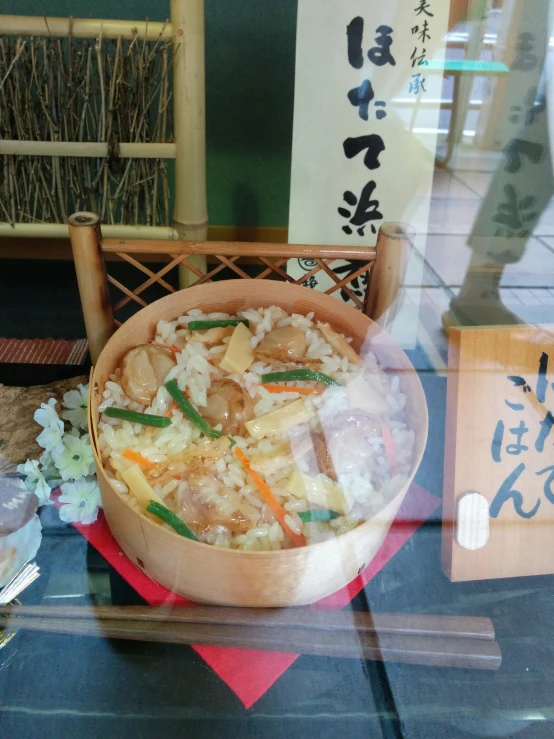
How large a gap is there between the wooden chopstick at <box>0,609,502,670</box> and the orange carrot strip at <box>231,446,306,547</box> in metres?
0.17

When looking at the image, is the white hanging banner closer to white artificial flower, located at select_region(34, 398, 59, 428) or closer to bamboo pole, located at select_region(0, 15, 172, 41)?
bamboo pole, located at select_region(0, 15, 172, 41)

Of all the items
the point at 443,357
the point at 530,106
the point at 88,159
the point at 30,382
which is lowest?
the point at 30,382

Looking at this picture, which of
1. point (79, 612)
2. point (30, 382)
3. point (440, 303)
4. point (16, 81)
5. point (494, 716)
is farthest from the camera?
point (440, 303)

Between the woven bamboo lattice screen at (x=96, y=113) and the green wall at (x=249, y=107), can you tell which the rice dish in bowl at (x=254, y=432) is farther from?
the green wall at (x=249, y=107)

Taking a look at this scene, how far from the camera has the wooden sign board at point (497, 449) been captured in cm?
118

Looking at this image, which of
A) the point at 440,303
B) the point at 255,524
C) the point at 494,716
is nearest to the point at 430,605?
the point at 494,716

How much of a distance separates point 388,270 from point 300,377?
0.38 metres

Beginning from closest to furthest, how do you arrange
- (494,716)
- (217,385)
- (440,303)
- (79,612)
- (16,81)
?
(494,716) → (79,612) → (217,385) → (16,81) → (440,303)

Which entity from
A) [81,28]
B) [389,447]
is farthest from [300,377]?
[81,28]

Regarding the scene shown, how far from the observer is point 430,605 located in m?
1.14

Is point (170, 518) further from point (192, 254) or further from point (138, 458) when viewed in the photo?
point (192, 254)

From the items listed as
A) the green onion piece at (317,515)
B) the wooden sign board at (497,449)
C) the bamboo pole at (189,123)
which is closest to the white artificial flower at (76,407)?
the bamboo pole at (189,123)

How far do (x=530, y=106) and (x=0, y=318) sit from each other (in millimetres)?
1714

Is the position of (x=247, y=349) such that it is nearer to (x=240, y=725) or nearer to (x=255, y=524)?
(x=255, y=524)
